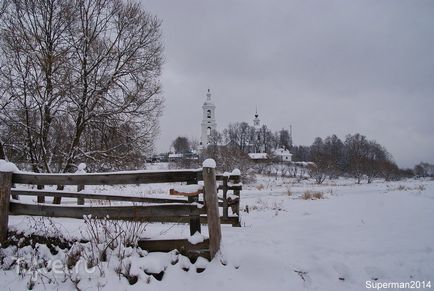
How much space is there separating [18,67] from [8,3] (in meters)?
3.36

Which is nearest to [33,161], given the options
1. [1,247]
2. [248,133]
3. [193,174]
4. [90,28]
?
[90,28]

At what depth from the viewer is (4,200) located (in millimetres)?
4848

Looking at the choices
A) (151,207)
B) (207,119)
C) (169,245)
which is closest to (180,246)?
(169,245)

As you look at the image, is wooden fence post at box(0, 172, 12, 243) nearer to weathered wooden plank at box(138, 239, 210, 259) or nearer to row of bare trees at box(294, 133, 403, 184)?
weathered wooden plank at box(138, 239, 210, 259)

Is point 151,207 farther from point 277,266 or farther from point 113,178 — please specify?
point 277,266

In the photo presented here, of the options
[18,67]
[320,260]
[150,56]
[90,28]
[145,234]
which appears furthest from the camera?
[150,56]

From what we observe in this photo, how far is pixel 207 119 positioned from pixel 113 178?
8629 cm

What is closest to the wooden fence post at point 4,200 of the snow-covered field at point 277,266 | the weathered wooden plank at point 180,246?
the snow-covered field at point 277,266

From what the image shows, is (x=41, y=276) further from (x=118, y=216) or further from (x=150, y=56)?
(x=150, y=56)

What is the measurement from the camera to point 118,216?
175 inches

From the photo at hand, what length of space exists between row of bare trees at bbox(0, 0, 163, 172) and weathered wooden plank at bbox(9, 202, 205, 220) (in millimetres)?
7865

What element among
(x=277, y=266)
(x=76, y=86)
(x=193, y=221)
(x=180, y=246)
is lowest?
(x=277, y=266)

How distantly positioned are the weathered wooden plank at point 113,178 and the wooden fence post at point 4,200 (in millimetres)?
A: 105

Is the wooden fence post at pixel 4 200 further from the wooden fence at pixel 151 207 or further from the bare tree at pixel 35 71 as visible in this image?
the bare tree at pixel 35 71
